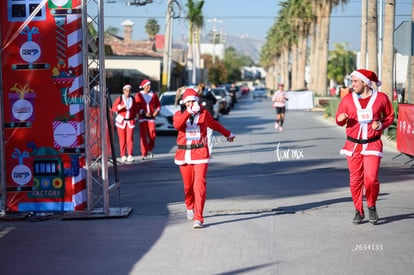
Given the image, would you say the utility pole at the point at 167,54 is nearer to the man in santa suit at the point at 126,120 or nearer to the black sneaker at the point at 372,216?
the man in santa suit at the point at 126,120

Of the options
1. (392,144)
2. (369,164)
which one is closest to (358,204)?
(369,164)

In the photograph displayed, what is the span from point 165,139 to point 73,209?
14.8 m

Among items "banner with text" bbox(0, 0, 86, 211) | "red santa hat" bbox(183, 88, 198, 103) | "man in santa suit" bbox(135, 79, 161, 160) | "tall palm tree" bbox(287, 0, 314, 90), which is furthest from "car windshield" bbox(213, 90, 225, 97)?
"red santa hat" bbox(183, 88, 198, 103)

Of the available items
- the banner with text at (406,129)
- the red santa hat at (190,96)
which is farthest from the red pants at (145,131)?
the red santa hat at (190,96)

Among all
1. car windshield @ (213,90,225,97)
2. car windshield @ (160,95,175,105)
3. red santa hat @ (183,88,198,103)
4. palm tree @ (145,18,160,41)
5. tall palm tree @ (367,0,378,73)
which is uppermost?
palm tree @ (145,18,160,41)

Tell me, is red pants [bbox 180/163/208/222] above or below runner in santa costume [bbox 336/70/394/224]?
Answer: below

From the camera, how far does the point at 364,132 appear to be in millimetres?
8664

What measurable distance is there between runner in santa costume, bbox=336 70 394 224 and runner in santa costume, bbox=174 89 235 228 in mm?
1674

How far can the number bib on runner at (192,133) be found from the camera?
29.0 ft

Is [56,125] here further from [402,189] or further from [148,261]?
[402,189]

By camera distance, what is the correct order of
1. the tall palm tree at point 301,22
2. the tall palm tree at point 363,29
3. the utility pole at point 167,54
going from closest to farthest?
the tall palm tree at point 363,29, the utility pole at point 167,54, the tall palm tree at point 301,22

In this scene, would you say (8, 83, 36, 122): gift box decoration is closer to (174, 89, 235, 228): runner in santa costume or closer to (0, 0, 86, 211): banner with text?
(0, 0, 86, 211): banner with text

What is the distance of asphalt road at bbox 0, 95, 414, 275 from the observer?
6836 mm

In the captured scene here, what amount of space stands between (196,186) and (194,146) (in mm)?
496
